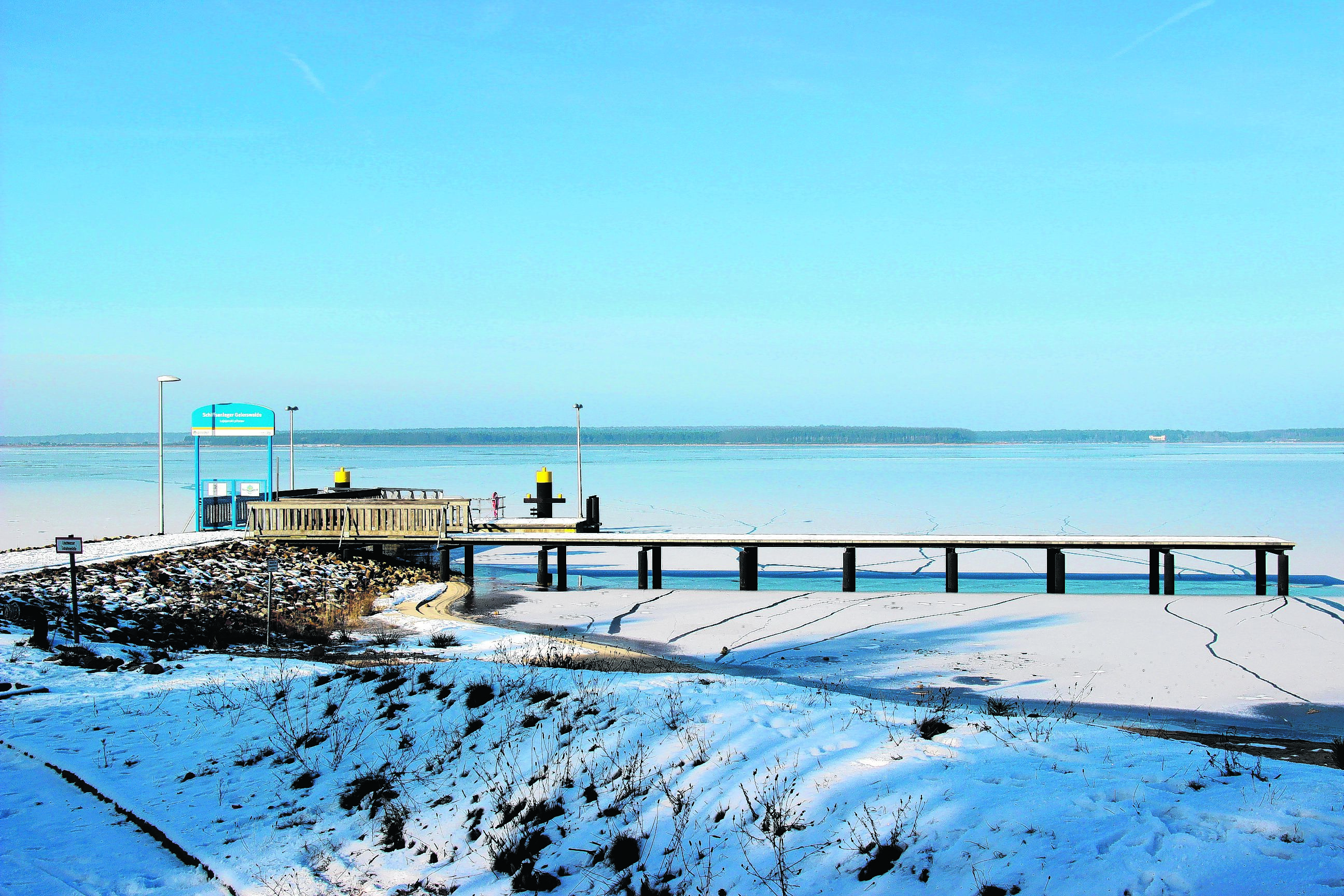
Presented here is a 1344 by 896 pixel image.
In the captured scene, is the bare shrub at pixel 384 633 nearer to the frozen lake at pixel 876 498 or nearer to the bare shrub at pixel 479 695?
the bare shrub at pixel 479 695

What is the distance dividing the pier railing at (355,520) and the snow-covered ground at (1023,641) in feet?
9.38

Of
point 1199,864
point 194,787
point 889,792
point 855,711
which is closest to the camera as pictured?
point 1199,864

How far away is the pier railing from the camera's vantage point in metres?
25.0

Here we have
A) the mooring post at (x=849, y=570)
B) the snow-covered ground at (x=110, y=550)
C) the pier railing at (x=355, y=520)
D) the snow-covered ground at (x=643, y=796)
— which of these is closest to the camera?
the snow-covered ground at (x=643, y=796)

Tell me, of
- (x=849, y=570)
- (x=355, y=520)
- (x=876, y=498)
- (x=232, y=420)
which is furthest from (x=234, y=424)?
(x=876, y=498)

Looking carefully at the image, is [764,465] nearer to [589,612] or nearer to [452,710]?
[589,612]

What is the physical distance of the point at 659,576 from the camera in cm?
2516

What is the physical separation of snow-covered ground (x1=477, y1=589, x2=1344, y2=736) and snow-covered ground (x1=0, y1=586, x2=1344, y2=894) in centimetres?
436

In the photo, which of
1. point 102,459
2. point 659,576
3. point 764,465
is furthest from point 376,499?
point 102,459

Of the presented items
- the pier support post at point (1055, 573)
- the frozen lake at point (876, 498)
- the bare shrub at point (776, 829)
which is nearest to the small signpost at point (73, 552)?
the bare shrub at point (776, 829)

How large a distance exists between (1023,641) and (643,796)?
37.8 feet

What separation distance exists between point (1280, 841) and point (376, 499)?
23.5 m

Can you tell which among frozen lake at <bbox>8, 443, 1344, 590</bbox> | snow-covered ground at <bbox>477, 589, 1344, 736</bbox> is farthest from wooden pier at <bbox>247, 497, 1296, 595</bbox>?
frozen lake at <bbox>8, 443, 1344, 590</bbox>

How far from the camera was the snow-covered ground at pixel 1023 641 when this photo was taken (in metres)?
12.1
